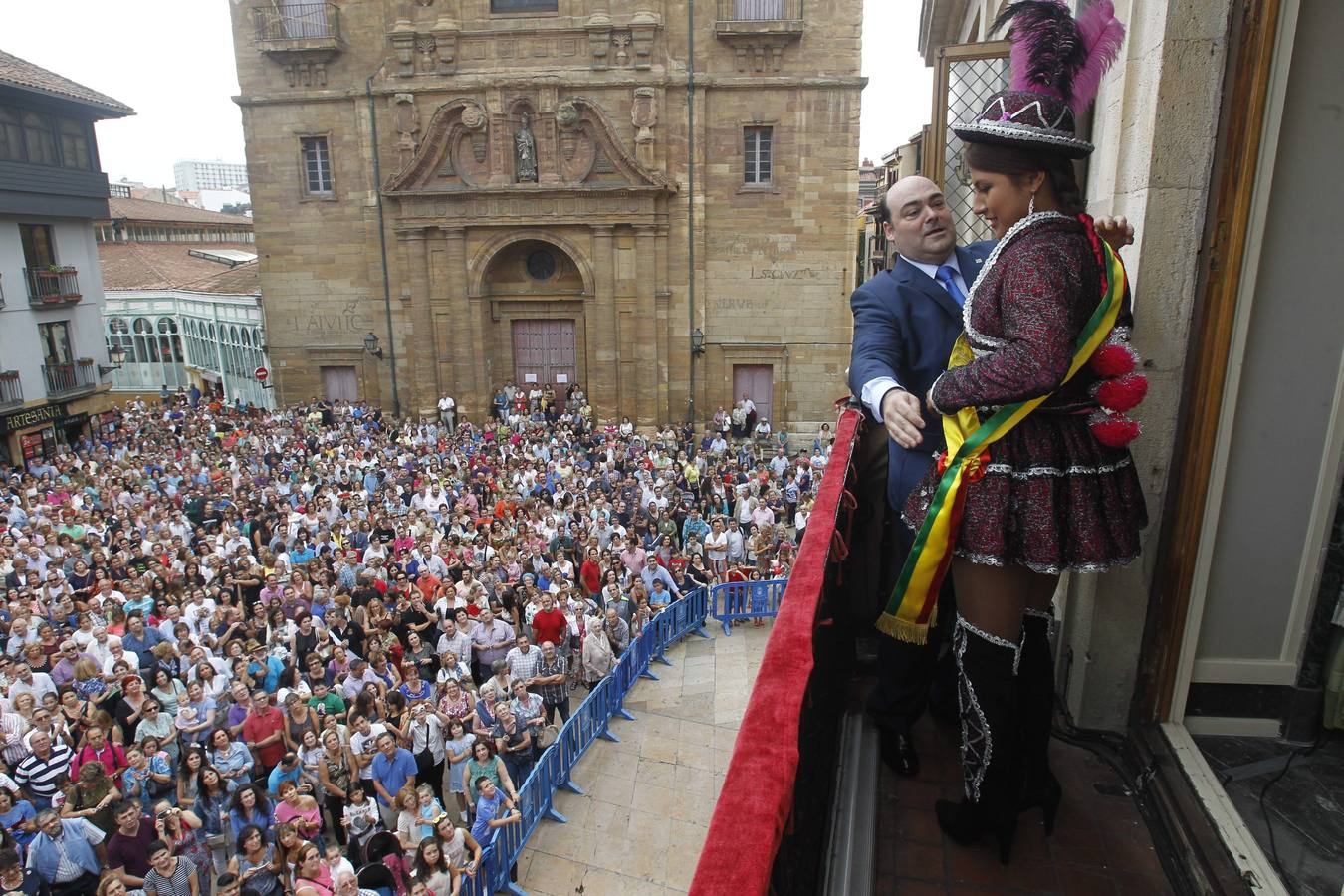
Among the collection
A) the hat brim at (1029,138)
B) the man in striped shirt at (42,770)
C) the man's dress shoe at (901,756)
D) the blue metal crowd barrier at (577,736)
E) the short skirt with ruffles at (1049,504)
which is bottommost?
the blue metal crowd barrier at (577,736)

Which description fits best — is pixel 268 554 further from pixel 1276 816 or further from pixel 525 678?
pixel 1276 816

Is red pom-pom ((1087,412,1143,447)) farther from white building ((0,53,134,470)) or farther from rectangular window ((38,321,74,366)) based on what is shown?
rectangular window ((38,321,74,366))

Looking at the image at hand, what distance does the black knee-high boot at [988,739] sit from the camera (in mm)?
2510

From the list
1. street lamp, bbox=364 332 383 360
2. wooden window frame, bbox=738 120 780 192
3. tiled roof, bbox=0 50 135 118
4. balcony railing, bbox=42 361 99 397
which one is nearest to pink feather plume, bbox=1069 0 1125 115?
wooden window frame, bbox=738 120 780 192

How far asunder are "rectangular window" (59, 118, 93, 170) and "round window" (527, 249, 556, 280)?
1299 centimetres

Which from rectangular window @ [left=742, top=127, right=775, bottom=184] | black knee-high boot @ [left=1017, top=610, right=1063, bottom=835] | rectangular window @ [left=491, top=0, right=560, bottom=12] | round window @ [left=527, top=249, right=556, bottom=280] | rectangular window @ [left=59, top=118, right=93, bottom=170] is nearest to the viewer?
black knee-high boot @ [left=1017, top=610, right=1063, bottom=835]

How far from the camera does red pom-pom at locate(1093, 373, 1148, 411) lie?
7.63 ft

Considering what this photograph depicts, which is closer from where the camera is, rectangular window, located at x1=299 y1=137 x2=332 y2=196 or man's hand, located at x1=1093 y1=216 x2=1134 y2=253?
man's hand, located at x1=1093 y1=216 x2=1134 y2=253

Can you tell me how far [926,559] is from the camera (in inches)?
97.5

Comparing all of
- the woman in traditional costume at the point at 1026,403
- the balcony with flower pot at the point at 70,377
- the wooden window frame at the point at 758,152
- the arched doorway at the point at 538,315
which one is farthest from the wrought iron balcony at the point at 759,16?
the woman in traditional costume at the point at 1026,403

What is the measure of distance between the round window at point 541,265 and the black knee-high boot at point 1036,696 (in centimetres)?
2170

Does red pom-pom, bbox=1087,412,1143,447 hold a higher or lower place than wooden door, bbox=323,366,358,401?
higher

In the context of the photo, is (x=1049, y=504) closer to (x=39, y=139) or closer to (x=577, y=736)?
(x=577, y=736)

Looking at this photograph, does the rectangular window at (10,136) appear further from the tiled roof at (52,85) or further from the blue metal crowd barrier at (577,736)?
→ the blue metal crowd barrier at (577,736)
